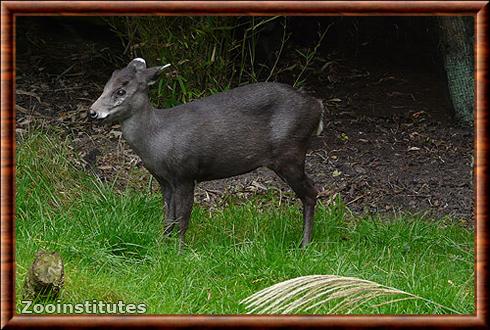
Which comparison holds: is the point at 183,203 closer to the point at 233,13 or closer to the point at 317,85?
the point at 233,13

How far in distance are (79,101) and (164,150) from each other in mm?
2798

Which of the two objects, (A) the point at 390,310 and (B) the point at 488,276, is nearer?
(B) the point at 488,276

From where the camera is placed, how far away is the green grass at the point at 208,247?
5.82 meters

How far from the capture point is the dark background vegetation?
8.26 m

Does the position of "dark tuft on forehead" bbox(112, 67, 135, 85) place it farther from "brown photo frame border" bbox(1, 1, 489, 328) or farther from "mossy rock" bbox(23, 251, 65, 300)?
"mossy rock" bbox(23, 251, 65, 300)

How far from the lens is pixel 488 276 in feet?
16.5

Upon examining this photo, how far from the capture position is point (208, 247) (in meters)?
6.64

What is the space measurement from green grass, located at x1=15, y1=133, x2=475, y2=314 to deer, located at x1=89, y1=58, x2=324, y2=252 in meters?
0.27

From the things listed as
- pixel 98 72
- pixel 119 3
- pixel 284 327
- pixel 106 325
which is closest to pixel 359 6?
pixel 119 3

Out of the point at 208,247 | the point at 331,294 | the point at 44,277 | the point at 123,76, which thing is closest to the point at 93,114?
the point at 123,76

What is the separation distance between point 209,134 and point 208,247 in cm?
77

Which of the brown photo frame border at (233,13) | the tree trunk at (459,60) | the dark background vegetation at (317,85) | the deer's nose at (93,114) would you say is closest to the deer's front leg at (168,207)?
the deer's nose at (93,114)

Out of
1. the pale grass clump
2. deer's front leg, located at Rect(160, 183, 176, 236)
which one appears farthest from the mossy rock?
deer's front leg, located at Rect(160, 183, 176, 236)

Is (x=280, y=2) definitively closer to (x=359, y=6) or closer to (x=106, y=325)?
(x=359, y=6)
